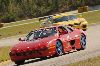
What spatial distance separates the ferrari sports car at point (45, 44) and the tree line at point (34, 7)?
48.1m

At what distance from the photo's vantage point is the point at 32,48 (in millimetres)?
16672

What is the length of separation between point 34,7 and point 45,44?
5513 centimetres

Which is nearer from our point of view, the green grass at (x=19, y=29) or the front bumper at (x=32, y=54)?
the front bumper at (x=32, y=54)

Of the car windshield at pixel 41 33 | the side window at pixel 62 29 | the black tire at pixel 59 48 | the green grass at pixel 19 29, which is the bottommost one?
the green grass at pixel 19 29

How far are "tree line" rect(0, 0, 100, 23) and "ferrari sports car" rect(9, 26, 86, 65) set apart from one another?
48057 mm

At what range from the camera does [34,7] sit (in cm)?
7156

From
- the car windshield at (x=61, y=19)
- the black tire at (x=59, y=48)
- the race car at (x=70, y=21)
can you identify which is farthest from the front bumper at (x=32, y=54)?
the car windshield at (x=61, y=19)

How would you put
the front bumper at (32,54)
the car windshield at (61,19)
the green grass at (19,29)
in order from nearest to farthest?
the front bumper at (32,54)
the car windshield at (61,19)
the green grass at (19,29)

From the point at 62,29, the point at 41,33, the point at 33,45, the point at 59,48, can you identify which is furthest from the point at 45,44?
the point at 62,29

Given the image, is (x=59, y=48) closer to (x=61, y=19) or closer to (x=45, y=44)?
(x=45, y=44)

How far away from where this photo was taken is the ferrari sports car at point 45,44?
54.7 ft

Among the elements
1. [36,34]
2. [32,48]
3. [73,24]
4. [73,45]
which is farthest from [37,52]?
[73,24]

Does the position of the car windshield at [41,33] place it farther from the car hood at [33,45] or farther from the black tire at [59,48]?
the black tire at [59,48]

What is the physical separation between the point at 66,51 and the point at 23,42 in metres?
2.09
